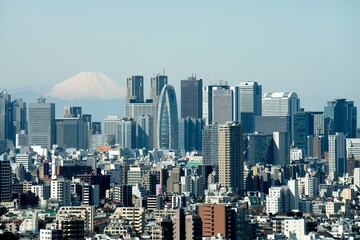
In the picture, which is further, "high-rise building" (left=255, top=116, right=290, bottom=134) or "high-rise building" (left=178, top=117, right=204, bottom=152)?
"high-rise building" (left=178, top=117, right=204, bottom=152)

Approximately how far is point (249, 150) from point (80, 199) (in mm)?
21942

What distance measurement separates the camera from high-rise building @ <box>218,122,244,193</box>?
45875 mm

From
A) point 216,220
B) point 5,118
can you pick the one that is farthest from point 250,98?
point 216,220

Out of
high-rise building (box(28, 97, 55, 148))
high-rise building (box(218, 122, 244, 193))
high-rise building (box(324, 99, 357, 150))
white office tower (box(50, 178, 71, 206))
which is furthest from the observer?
high-rise building (box(28, 97, 55, 148))

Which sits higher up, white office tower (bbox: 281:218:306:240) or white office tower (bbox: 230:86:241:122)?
white office tower (bbox: 230:86:241:122)

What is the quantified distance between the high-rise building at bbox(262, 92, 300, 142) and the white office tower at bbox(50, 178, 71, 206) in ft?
109

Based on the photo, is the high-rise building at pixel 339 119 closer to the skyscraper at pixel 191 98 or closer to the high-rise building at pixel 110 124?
the skyscraper at pixel 191 98

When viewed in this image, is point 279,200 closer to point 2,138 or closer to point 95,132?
point 2,138

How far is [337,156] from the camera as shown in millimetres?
60312

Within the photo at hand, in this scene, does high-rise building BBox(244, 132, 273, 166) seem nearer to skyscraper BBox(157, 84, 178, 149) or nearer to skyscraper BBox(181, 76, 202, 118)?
skyscraper BBox(157, 84, 178, 149)

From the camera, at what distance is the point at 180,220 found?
76.1 ft

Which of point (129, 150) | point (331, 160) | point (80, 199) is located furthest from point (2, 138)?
point (80, 199)

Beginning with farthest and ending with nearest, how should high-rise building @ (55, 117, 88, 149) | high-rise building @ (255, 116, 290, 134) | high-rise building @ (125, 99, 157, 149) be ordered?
high-rise building @ (125, 99, 157, 149)
high-rise building @ (55, 117, 88, 149)
high-rise building @ (255, 116, 290, 134)

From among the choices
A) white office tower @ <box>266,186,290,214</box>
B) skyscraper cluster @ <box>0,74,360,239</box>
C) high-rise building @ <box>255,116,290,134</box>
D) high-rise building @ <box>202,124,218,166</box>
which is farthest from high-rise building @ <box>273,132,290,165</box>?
white office tower @ <box>266,186,290,214</box>
